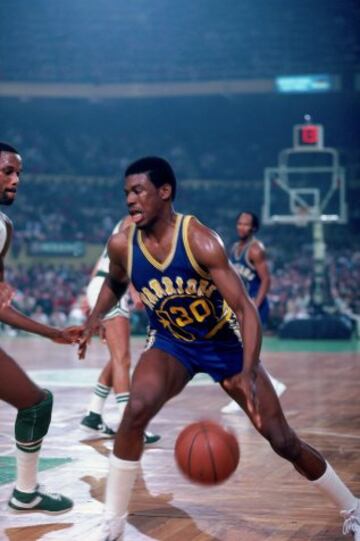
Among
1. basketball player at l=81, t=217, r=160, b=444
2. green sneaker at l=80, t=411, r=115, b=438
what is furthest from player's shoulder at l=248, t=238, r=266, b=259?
green sneaker at l=80, t=411, r=115, b=438

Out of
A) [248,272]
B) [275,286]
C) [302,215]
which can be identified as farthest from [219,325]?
[275,286]

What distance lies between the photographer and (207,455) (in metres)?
4.05

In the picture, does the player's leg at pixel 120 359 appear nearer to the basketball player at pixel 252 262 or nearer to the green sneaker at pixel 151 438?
the green sneaker at pixel 151 438

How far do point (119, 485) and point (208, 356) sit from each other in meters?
0.84

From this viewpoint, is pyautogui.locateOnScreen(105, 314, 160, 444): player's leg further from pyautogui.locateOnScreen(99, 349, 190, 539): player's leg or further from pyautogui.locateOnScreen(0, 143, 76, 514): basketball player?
pyautogui.locateOnScreen(99, 349, 190, 539): player's leg

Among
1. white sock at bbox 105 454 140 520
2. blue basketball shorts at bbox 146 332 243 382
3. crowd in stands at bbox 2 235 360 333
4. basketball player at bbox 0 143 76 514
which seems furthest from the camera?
crowd in stands at bbox 2 235 360 333

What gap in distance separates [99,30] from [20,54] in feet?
10.5

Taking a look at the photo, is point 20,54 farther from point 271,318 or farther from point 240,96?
point 271,318

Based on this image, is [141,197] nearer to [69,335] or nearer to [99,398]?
[69,335]

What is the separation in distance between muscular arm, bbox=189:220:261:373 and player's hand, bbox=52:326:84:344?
82 centimetres

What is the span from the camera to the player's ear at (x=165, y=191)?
14.7ft

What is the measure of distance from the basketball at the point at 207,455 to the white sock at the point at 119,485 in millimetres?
238

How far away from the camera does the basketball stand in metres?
4.05

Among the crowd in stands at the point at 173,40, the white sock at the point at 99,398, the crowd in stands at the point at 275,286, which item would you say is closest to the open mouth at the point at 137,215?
the white sock at the point at 99,398
